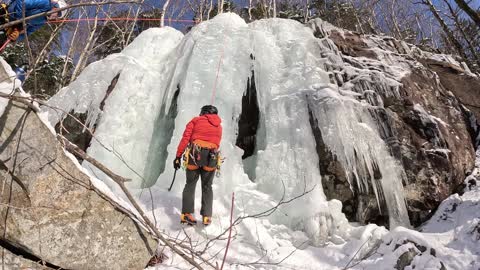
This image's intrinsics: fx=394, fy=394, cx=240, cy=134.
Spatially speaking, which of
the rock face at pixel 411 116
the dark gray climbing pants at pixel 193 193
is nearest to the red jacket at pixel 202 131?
the dark gray climbing pants at pixel 193 193

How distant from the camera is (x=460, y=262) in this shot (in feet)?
10.0

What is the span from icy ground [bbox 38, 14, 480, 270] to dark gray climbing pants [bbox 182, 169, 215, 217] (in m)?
0.22

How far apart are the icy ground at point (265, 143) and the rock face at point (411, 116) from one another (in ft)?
0.37

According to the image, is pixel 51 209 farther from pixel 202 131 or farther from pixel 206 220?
pixel 202 131

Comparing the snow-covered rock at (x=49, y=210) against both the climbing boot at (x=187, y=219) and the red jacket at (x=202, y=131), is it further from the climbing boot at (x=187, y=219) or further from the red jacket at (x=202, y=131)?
the red jacket at (x=202, y=131)

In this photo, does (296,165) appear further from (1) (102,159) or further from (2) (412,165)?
(1) (102,159)

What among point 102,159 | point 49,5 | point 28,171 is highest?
point 49,5

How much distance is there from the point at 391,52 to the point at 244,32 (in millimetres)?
2323

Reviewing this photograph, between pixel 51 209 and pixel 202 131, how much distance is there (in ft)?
5.68

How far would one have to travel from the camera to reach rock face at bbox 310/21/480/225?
4562 millimetres

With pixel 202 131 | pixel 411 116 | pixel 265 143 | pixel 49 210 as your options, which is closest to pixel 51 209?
pixel 49 210

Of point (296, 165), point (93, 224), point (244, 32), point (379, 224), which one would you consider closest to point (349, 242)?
point (379, 224)

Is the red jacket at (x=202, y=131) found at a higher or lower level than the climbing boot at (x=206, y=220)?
higher

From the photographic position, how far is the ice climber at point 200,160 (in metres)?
3.82
